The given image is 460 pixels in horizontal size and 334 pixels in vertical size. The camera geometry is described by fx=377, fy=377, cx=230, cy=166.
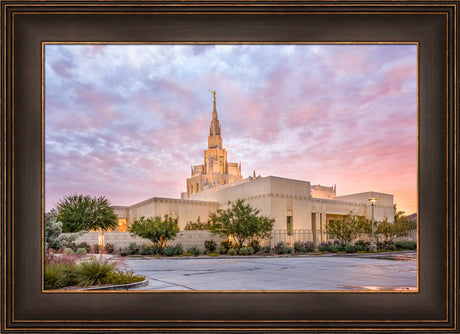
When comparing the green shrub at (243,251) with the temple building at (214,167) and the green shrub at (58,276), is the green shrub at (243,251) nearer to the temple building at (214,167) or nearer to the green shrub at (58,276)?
the green shrub at (58,276)

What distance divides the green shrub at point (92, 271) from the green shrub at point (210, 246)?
1516 cm

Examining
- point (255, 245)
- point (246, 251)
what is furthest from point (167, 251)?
point (255, 245)

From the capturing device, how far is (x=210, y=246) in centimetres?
2209

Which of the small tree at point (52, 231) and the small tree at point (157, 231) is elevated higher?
the small tree at point (52, 231)

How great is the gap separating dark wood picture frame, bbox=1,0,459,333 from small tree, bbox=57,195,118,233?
76.6 feet

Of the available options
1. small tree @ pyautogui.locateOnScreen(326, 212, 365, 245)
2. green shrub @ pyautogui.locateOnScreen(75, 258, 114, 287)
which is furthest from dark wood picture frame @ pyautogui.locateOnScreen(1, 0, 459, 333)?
small tree @ pyautogui.locateOnScreen(326, 212, 365, 245)

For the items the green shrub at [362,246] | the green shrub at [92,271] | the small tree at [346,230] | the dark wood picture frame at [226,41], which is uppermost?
the dark wood picture frame at [226,41]

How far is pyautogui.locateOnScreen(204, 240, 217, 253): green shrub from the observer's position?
22094 millimetres

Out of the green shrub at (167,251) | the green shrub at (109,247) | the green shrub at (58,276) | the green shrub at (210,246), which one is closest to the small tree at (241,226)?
the green shrub at (210,246)

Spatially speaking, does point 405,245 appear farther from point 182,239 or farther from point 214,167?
point 214,167

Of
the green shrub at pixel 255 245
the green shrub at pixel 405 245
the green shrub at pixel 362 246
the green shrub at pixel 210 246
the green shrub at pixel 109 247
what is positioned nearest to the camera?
the green shrub at pixel 109 247

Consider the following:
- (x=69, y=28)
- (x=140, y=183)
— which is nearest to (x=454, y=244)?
(x=69, y=28)

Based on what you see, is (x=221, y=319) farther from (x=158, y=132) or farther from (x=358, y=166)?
(x=158, y=132)

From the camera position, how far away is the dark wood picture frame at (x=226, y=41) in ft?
14.0
